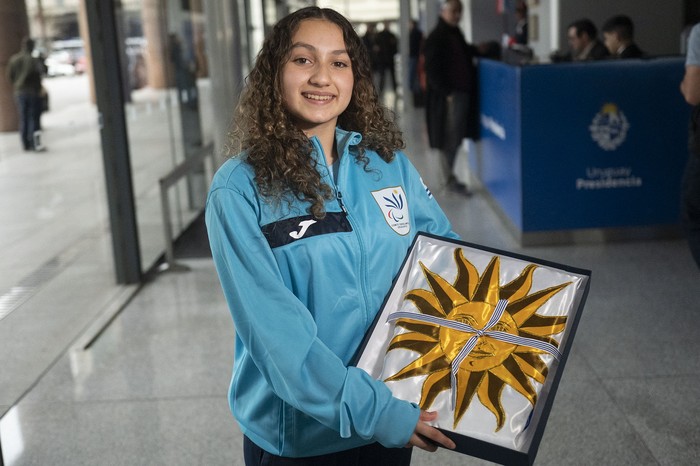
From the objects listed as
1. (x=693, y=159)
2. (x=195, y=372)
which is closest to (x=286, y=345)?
(x=195, y=372)

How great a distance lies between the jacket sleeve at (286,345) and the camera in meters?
1.26

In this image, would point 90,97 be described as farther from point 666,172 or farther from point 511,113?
point 666,172

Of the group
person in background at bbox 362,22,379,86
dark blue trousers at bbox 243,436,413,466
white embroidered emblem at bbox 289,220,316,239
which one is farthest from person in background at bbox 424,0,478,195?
person in background at bbox 362,22,379,86

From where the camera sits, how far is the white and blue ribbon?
4.34 ft

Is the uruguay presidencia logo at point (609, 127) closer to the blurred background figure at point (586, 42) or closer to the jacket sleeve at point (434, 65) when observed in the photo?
the blurred background figure at point (586, 42)

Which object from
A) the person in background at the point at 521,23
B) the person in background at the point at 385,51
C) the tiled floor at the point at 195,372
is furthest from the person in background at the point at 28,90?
the person in background at the point at 385,51

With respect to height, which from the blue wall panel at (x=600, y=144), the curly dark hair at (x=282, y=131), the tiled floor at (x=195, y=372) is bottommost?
the tiled floor at (x=195, y=372)

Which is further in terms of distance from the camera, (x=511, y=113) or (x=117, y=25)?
(x=511, y=113)

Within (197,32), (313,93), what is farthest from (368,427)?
(197,32)

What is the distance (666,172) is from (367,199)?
4.83 metres

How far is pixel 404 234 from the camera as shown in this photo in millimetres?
1484

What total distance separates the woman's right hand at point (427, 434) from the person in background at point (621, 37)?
17.5 ft

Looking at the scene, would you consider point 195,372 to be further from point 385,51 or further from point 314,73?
point 385,51

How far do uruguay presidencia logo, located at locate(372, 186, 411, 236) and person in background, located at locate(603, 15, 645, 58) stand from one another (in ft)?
16.5
